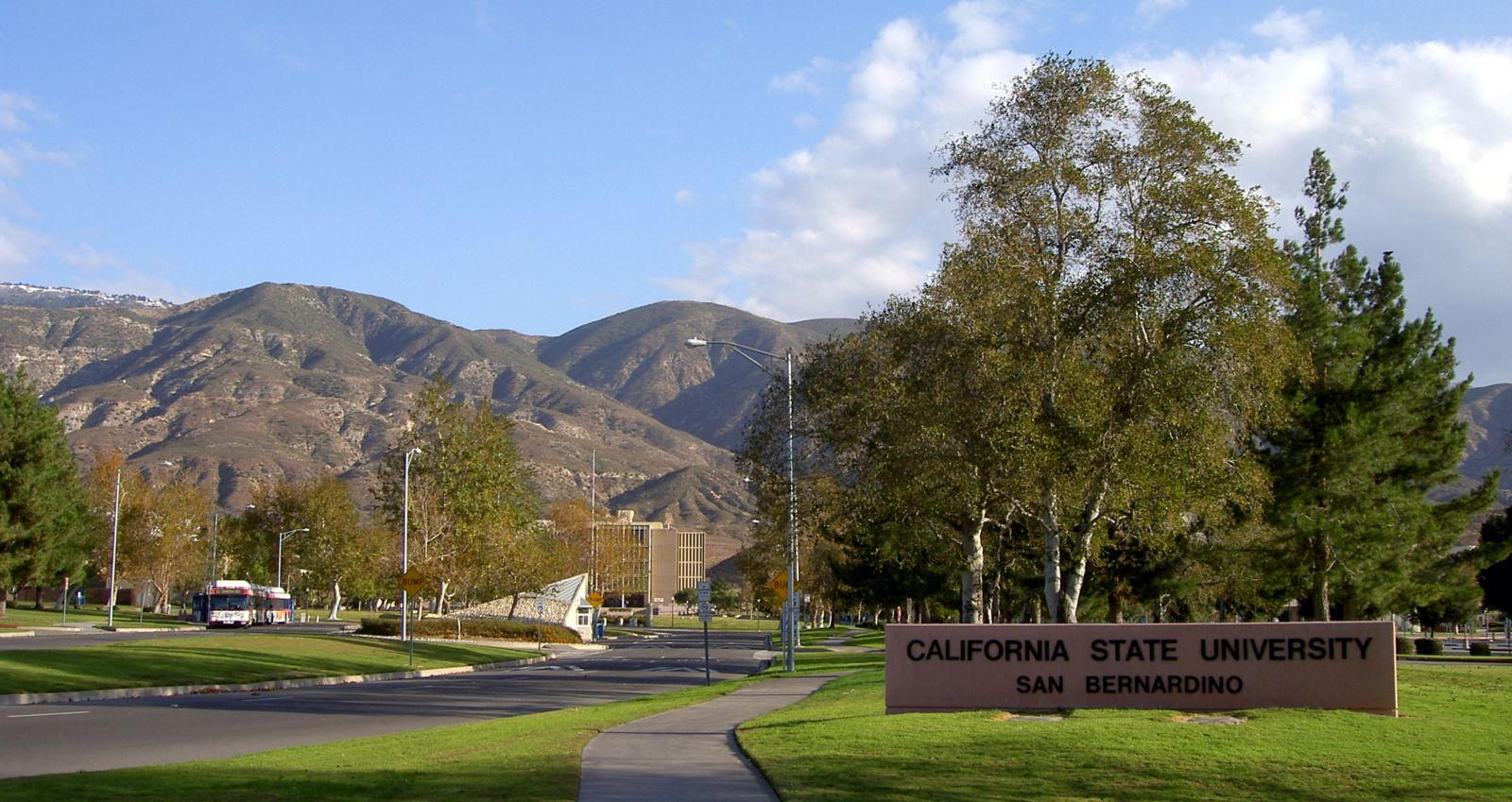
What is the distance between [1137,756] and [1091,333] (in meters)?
15.4

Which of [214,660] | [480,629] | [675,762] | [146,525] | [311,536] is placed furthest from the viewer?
[311,536]

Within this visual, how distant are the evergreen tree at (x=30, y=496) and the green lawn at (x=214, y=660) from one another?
21424 millimetres

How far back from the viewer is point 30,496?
6650 centimetres

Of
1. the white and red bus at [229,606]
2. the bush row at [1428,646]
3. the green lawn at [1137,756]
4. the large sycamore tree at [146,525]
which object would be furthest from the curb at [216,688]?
the large sycamore tree at [146,525]

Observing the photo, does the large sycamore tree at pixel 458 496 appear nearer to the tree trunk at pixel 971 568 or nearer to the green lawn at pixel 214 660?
the green lawn at pixel 214 660

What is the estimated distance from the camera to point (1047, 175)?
96.2ft

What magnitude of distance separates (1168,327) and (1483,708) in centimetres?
1007

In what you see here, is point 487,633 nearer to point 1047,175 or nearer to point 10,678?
point 10,678

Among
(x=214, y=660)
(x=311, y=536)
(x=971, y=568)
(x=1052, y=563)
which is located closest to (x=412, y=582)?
(x=214, y=660)

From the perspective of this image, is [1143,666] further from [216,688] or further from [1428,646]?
[1428,646]

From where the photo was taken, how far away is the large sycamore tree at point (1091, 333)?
2709 centimetres

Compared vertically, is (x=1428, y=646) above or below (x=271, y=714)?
below

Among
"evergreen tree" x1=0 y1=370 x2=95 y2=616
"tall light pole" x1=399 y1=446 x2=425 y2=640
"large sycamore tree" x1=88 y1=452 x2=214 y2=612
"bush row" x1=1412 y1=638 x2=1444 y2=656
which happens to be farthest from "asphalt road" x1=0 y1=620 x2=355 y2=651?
"bush row" x1=1412 y1=638 x2=1444 y2=656

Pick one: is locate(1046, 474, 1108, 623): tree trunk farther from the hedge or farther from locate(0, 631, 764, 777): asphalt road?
the hedge
